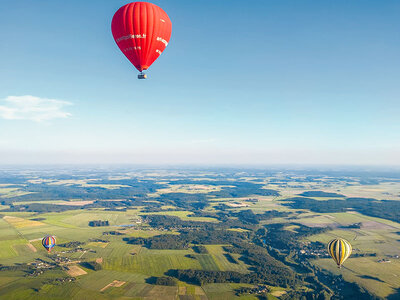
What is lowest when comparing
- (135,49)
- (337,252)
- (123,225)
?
(123,225)

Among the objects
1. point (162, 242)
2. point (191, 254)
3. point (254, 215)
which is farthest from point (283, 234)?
point (162, 242)

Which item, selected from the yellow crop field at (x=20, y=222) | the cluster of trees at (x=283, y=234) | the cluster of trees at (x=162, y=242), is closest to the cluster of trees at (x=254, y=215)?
the cluster of trees at (x=283, y=234)

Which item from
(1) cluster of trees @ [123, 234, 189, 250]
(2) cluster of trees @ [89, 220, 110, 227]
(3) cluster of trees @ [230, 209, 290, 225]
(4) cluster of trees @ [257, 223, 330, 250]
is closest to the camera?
(1) cluster of trees @ [123, 234, 189, 250]

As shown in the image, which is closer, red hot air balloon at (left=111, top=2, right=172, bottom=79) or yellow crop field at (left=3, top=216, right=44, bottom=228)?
red hot air balloon at (left=111, top=2, right=172, bottom=79)

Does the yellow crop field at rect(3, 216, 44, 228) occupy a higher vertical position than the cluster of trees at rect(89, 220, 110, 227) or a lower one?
higher

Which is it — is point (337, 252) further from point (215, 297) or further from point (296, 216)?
point (296, 216)

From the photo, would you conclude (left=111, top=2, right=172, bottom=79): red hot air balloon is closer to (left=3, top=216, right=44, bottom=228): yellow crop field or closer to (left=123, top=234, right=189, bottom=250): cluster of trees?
(left=123, top=234, right=189, bottom=250): cluster of trees

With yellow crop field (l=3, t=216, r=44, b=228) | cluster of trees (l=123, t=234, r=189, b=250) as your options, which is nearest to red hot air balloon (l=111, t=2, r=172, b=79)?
cluster of trees (l=123, t=234, r=189, b=250)

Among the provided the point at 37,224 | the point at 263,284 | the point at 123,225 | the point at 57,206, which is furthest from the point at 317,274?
the point at 57,206

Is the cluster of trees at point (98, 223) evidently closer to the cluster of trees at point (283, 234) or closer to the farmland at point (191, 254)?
the farmland at point (191, 254)
